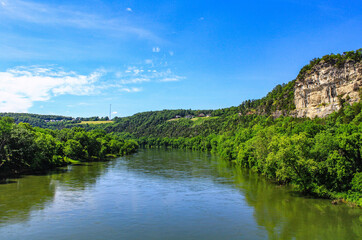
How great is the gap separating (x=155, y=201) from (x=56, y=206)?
1105 centimetres

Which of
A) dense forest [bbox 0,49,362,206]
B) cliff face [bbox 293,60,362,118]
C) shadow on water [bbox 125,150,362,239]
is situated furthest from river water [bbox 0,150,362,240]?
cliff face [bbox 293,60,362,118]

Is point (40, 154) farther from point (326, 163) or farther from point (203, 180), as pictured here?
point (326, 163)

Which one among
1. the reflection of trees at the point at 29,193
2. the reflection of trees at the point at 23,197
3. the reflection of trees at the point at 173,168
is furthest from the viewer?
the reflection of trees at the point at 173,168

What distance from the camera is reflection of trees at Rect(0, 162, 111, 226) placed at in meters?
26.8

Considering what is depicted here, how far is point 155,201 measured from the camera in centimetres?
3309

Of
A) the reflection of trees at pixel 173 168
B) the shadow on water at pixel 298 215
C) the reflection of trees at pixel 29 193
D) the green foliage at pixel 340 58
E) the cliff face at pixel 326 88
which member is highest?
the green foliage at pixel 340 58

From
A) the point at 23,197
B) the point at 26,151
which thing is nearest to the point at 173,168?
the point at 26,151

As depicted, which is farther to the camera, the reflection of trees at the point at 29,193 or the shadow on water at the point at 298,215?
the reflection of trees at the point at 29,193

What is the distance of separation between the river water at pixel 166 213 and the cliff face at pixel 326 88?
190 ft

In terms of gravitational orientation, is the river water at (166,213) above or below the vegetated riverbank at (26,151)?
below

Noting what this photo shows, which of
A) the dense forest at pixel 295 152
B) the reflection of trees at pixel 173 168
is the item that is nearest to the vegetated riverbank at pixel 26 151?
the dense forest at pixel 295 152

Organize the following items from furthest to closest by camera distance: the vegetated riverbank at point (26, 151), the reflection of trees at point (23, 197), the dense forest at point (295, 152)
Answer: the vegetated riverbank at point (26, 151)
the dense forest at point (295, 152)
the reflection of trees at point (23, 197)

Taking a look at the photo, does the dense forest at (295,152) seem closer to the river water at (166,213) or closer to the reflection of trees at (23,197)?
the river water at (166,213)

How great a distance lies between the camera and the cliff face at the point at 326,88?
268ft
